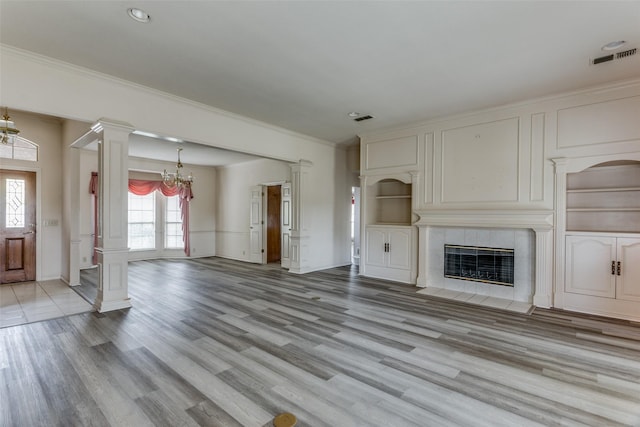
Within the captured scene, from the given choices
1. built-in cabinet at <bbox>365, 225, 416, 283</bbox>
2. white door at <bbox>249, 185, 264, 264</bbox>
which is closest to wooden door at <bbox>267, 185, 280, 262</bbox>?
white door at <bbox>249, 185, 264, 264</bbox>

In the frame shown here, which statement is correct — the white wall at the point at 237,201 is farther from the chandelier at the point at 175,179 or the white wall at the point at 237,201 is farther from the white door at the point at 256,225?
the chandelier at the point at 175,179

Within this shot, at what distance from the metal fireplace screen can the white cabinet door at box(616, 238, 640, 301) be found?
124 centimetres

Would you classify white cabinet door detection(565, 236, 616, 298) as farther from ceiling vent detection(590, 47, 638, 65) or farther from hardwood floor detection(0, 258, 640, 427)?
ceiling vent detection(590, 47, 638, 65)

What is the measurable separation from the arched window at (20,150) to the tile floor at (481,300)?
782 cm

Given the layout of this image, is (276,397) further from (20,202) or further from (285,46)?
(20,202)

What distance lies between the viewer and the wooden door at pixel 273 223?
873 centimetres

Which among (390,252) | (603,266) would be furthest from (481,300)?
(390,252)

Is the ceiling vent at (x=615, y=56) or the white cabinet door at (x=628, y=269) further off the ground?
the ceiling vent at (x=615, y=56)

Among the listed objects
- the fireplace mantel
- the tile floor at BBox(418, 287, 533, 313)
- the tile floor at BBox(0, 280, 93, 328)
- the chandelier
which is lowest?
the tile floor at BBox(418, 287, 533, 313)

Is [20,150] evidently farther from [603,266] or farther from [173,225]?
[603,266]

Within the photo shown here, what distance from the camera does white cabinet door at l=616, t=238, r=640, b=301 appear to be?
12.8ft

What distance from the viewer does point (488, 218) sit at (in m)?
4.93

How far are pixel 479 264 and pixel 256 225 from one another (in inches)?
225

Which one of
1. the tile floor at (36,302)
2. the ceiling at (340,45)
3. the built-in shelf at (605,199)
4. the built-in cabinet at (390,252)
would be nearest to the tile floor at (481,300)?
the built-in cabinet at (390,252)
